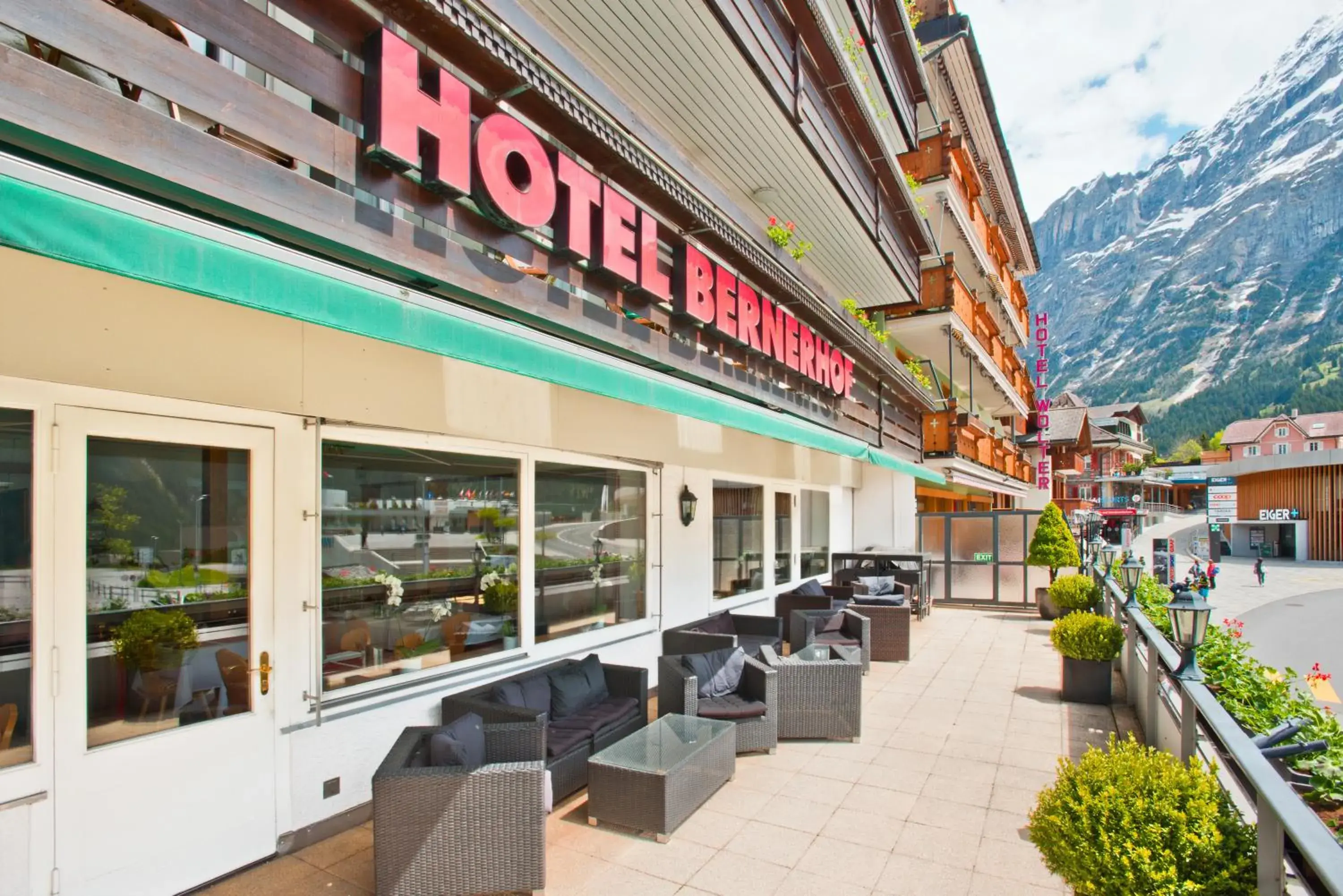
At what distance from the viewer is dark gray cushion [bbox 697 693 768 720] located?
6297mm

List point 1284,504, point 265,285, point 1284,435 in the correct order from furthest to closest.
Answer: point 1284,435 < point 1284,504 < point 265,285

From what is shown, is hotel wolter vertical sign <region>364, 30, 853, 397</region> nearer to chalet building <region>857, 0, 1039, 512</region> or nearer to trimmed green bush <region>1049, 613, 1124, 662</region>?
trimmed green bush <region>1049, 613, 1124, 662</region>

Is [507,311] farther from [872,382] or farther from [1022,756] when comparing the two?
[872,382]

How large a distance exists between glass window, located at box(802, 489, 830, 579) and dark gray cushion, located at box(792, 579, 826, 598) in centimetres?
91

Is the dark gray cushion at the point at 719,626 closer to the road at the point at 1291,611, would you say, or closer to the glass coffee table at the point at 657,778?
the glass coffee table at the point at 657,778

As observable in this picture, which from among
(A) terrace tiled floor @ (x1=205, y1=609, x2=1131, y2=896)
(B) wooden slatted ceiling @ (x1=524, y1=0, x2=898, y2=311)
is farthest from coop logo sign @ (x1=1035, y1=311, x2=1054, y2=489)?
(A) terrace tiled floor @ (x1=205, y1=609, x2=1131, y2=896)

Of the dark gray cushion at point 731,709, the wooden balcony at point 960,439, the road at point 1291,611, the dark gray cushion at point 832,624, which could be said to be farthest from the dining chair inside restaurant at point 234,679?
the wooden balcony at point 960,439

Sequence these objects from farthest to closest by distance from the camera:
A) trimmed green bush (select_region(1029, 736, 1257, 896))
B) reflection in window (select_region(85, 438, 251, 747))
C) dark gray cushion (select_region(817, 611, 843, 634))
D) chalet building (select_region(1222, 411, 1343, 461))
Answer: chalet building (select_region(1222, 411, 1343, 461)), dark gray cushion (select_region(817, 611, 843, 634)), reflection in window (select_region(85, 438, 251, 747)), trimmed green bush (select_region(1029, 736, 1257, 896))

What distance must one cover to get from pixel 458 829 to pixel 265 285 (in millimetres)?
2823

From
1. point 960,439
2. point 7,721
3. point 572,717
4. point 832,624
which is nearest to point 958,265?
point 960,439

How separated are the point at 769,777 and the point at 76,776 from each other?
4425 mm

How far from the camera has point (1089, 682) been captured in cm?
830

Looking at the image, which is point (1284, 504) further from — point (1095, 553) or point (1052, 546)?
point (1052, 546)

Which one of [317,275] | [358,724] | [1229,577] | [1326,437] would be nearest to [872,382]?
[358,724]
